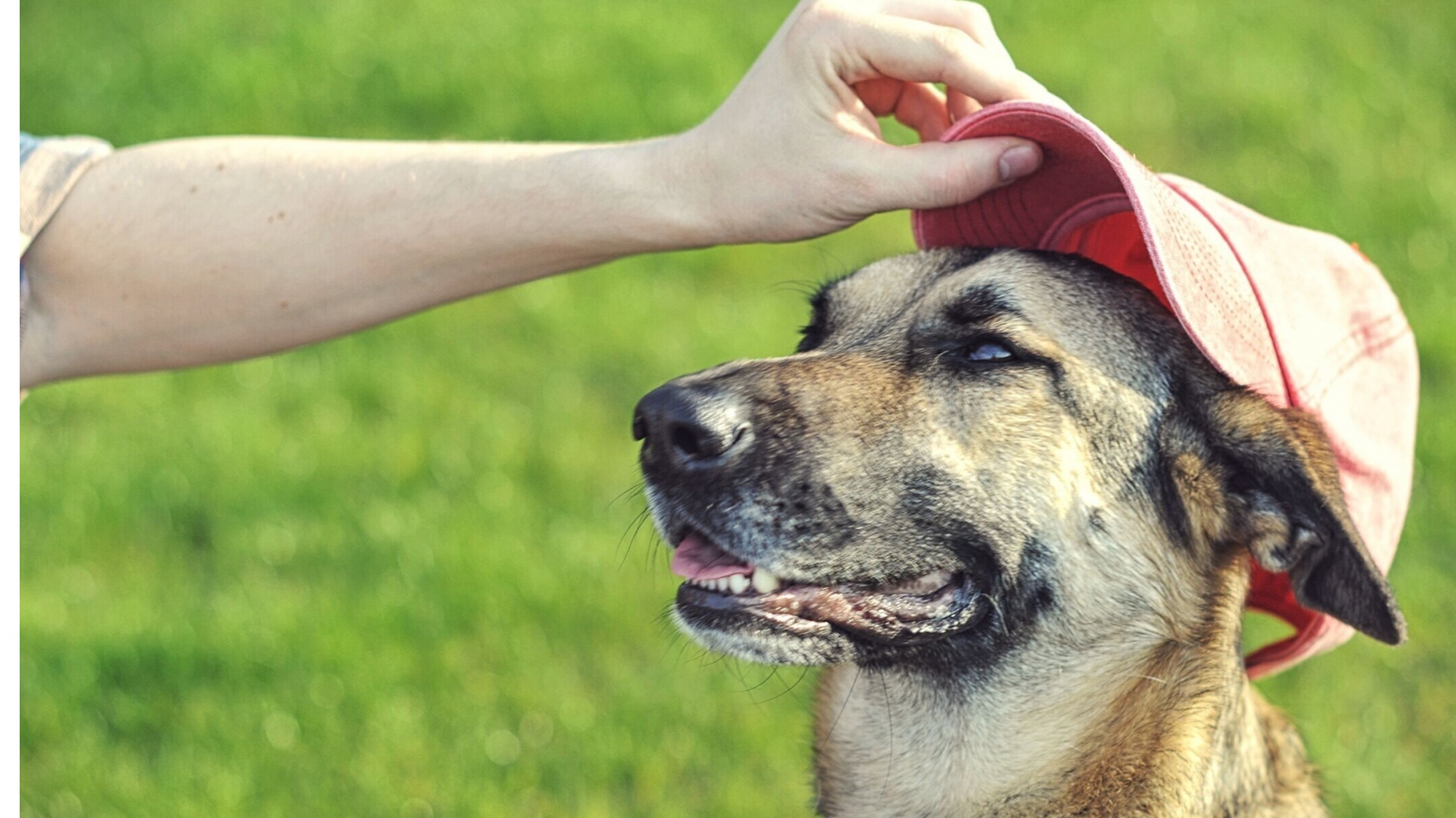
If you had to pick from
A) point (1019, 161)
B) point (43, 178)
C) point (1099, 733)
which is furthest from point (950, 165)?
point (43, 178)

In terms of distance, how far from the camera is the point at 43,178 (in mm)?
3455

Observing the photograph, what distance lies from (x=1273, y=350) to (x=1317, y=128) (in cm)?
681

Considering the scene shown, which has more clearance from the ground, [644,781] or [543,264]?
[543,264]

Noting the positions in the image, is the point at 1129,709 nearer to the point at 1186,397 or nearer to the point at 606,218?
the point at 1186,397

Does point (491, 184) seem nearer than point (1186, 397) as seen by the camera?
No

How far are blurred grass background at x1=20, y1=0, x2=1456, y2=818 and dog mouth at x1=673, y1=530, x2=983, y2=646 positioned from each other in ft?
2.54

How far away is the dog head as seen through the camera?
2857mm

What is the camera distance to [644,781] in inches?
182

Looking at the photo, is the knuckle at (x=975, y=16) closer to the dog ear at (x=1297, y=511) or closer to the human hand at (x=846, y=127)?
the human hand at (x=846, y=127)

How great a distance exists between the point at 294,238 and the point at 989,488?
71.2 inches

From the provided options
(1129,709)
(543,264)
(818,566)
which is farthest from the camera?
(543,264)

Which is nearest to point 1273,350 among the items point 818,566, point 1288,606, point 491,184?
point 1288,606

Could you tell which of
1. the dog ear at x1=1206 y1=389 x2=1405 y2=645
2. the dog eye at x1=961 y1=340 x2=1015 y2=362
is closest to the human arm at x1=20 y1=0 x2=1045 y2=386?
the dog eye at x1=961 y1=340 x2=1015 y2=362

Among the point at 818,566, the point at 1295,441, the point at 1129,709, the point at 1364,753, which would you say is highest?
the point at 1295,441
